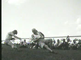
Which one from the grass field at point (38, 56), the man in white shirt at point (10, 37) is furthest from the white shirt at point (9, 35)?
the grass field at point (38, 56)

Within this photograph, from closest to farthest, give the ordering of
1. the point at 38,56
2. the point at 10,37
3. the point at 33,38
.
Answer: the point at 38,56, the point at 33,38, the point at 10,37

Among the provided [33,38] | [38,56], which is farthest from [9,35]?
[38,56]

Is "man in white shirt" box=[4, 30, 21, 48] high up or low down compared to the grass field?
up

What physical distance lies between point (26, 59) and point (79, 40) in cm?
460

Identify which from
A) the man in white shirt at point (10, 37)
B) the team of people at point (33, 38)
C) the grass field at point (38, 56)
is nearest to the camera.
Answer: the grass field at point (38, 56)

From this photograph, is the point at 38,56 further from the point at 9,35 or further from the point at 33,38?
the point at 9,35

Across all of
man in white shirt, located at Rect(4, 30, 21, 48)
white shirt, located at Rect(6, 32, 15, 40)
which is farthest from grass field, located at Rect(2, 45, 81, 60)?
white shirt, located at Rect(6, 32, 15, 40)

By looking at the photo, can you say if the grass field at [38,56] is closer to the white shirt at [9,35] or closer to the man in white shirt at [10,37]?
the man in white shirt at [10,37]

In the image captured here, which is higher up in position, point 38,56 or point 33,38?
point 33,38

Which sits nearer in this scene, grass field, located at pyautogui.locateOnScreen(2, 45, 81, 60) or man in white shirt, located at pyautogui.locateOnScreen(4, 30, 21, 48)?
grass field, located at pyautogui.locateOnScreen(2, 45, 81, 60)

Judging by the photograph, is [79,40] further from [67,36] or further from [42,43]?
[42,43]

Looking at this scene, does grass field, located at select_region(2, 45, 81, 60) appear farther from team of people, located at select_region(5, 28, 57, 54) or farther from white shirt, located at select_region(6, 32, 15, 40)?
white shirt, located at select_region(6, 32, 15, 40)

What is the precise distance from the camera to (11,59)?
4.09 metres

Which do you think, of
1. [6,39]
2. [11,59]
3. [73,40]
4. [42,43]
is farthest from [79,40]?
[11,59]
